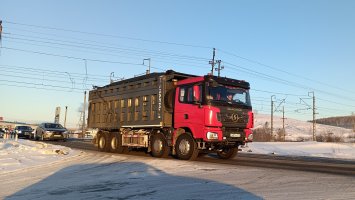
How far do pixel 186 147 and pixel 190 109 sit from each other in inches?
59.9

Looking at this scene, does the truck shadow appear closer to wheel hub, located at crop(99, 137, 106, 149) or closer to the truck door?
the truck door

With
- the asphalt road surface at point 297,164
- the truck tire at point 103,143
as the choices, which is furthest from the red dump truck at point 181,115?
the asphalt road surface at point 297,164

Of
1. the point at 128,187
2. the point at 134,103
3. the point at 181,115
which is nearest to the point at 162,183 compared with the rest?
the point at 128,187

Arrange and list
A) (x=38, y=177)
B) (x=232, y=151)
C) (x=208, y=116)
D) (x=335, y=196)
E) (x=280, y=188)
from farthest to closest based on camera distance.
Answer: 1. (x=232, y=151)
2. (x=208, y=116)
3. (x=38, y=177)
4. (x=280, y=188)
5. (x=335, y=196)

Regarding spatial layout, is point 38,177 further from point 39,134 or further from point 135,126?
point 39,134

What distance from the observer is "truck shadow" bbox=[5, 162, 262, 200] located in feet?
23.9

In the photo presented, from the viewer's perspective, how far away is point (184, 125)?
15.3m

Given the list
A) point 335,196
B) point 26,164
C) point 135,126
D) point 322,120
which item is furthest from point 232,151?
point 322,120

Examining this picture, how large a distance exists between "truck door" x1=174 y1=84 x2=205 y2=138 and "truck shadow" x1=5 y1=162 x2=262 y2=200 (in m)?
3.82

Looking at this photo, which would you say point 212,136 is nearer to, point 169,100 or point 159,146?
point 169,100

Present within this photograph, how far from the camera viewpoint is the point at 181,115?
51.0 feet

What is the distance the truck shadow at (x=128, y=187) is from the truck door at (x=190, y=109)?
3821 mm

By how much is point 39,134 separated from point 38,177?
26.1m

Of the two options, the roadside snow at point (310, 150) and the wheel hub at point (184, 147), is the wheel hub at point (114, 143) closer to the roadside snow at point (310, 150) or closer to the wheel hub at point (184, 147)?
the wheel hub at point (184, 147)
